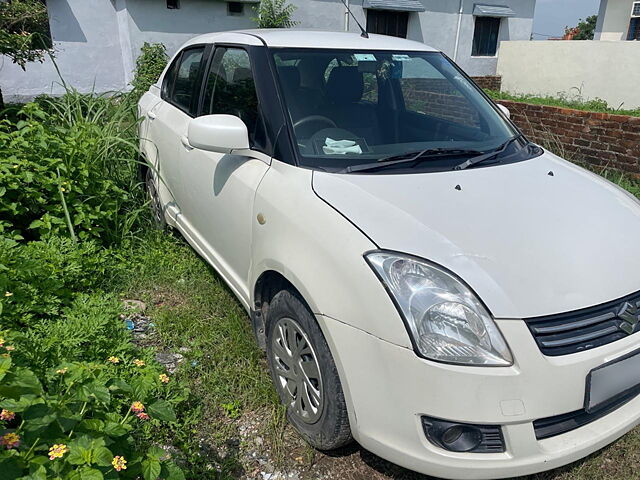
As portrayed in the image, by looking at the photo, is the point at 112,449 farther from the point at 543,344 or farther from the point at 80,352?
the point at 543,344

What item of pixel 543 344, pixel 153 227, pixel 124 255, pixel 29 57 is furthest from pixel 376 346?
pixel 29 57

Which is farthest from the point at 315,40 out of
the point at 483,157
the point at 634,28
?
the point at 634,28

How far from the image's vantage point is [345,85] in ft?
8.77

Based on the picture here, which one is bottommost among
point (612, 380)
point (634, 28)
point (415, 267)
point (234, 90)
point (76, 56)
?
point (612, 380)

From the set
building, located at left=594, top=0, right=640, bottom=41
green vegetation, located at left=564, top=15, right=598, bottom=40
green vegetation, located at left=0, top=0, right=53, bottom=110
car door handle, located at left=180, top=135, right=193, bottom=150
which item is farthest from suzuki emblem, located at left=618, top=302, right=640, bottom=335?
green vegetation, located at left=564, top=15, right=598, bottom=40

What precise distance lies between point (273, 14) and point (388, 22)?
150 inches

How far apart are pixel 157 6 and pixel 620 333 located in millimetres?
11289

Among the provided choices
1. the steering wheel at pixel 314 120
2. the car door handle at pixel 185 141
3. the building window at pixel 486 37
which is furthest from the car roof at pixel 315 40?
the building window at pixel 486 37

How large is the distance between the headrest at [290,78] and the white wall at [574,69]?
10885 mm

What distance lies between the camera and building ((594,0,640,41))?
1963cm

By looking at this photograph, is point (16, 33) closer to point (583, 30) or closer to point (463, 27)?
point (463, 27)

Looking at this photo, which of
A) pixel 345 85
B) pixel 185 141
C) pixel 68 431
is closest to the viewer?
pixel 68 431

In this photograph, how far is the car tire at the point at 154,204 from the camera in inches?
158

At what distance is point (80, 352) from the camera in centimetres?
232
